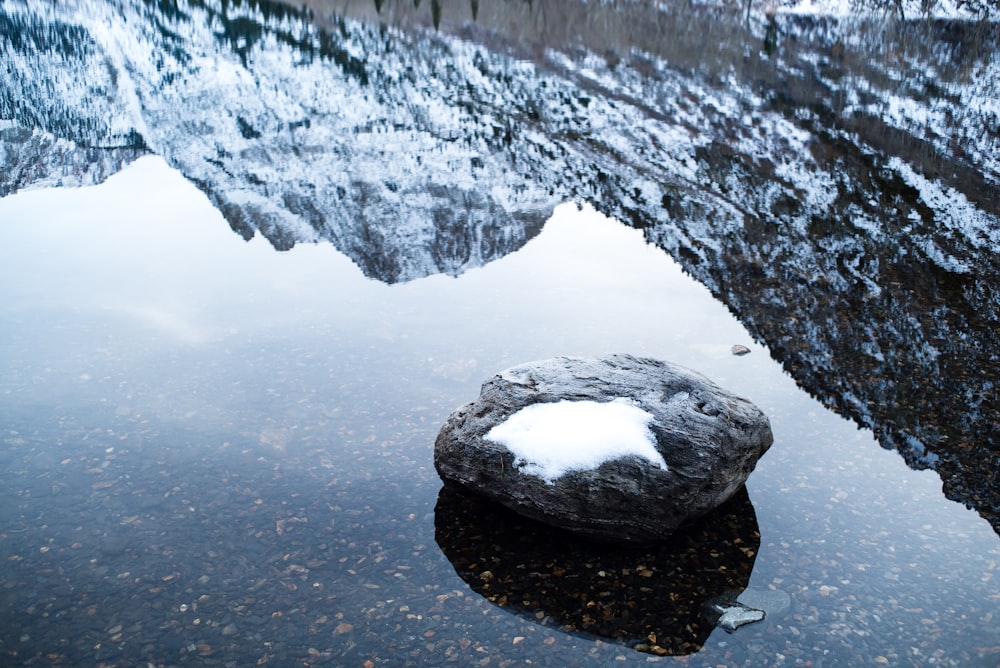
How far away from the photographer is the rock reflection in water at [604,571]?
668 cm

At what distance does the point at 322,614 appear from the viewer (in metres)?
6.70

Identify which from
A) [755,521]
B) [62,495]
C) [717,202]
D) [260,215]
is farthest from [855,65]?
[62,495]

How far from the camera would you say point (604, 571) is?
23.8ft

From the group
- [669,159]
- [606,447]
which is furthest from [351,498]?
[669,159]

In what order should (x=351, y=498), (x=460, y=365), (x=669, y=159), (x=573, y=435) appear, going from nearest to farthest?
(x=573, y=435) → (x=351, y=498) → (x=460, y=365) → (x=669, y=159)

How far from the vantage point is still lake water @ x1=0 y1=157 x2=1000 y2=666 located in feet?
21.4

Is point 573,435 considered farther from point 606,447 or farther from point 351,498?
point 351,498

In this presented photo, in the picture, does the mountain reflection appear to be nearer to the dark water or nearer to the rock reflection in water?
the dark water

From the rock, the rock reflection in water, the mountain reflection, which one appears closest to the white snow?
Answer: the rock

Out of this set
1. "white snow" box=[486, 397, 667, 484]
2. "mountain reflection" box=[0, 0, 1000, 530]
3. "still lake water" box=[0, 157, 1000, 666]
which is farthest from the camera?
"mountain reflection" box=[0, 0, 1000, 530]

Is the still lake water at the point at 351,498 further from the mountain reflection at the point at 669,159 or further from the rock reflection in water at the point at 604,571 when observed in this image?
the mountain reflection at the point at 669,159

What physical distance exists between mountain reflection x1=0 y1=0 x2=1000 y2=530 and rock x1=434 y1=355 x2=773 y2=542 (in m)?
2.63

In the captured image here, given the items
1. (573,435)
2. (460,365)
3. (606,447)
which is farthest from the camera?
(460,365)

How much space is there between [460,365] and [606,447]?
3.78 metres
